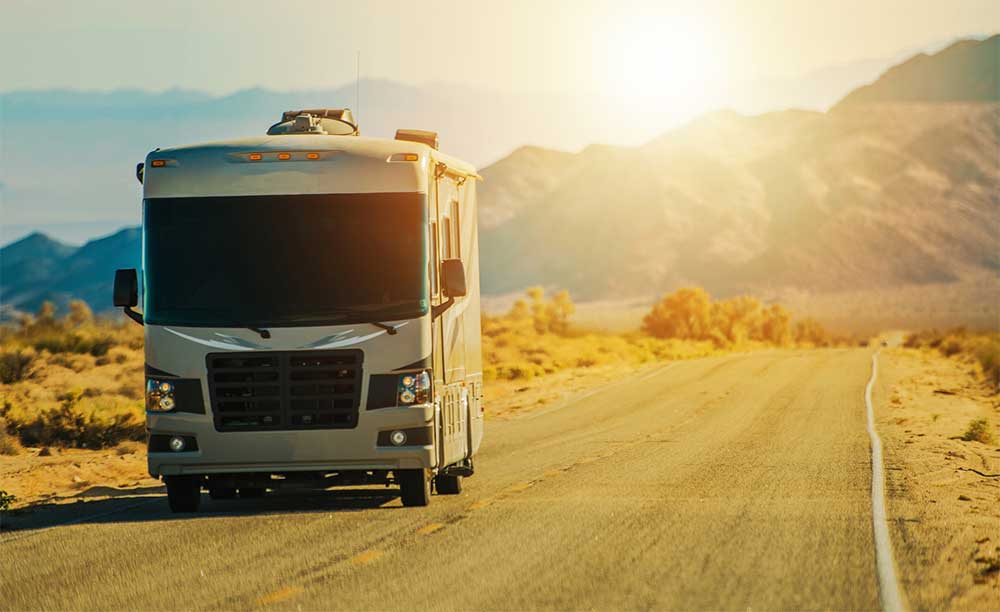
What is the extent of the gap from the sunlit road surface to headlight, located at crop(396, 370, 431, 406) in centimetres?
105

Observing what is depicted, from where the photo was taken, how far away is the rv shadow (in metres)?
13.0

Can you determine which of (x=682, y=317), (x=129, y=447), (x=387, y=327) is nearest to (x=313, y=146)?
(x=387, y=327)

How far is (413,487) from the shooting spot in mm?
13250

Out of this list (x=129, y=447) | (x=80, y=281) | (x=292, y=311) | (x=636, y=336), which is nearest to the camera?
(x=292, y=311)

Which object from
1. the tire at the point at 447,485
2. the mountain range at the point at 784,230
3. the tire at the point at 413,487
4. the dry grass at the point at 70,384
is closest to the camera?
the tire at the point at 413,487

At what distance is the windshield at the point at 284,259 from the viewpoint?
12.6m

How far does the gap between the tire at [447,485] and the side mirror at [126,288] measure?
3670 mm

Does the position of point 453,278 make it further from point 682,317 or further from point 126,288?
point 682,317

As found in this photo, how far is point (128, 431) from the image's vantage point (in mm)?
22562

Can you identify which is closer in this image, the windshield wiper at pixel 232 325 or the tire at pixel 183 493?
the windshield wiper at pixel 232 325

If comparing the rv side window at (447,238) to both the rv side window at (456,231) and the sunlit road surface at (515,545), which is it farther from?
the sunlit road surface at (515,545)

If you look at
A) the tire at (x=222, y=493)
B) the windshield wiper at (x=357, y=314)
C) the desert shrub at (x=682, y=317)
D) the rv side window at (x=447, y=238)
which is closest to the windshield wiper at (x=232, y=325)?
the windshield wiper at (x=357, y=314)

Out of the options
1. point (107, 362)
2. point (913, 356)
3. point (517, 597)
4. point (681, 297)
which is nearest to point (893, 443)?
point (517, 597)

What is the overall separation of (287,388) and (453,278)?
179cm
